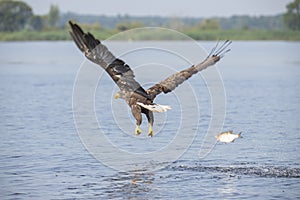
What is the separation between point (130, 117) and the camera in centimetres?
2300

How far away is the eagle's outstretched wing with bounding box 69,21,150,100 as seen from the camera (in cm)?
1451

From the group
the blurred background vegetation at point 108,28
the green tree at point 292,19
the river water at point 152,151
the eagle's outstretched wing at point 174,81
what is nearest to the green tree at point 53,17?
the blurred background vegetation at point 108,28

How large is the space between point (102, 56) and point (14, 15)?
122 meters

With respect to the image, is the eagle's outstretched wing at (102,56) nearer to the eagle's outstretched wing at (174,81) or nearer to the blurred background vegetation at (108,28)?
the eagle's outstretched wing at (174,81)

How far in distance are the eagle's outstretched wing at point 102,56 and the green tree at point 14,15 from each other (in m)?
114

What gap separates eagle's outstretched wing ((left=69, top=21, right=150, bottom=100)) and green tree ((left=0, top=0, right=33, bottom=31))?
372ft

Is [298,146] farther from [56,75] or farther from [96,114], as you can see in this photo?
[56,75]

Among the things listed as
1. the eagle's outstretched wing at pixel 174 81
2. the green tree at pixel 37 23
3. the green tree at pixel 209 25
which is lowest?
the eagle's outstretched wing at pixel 174 81

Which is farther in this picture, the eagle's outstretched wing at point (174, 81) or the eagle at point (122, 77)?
the eagle's outstretched wing at point (174, 81)

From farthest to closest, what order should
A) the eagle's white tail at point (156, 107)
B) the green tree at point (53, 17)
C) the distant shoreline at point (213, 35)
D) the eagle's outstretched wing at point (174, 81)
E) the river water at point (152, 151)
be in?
the green tree at point (53, 17)
the distant shoreline at point (213, 35)
the eagle's outstretched wing at point (174, 81)
the eagle's white tail at point (156, 107)
the river water at point (152, 151)

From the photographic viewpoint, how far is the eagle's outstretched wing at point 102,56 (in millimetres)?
14508

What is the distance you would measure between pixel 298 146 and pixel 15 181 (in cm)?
691

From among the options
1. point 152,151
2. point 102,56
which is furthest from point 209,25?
point 102,56

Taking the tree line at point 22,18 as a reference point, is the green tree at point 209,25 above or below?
below
